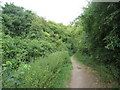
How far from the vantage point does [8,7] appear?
17.5 ft

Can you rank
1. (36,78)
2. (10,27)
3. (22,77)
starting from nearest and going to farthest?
1. (22,77)
2. (36,78)
3. (10,27)

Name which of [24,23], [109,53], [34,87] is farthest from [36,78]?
[24,23]

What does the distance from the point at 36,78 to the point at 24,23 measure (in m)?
4.88

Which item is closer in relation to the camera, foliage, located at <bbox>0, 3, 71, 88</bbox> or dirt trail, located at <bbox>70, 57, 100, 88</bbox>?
foliage, located at <bbox>0, 3, 71, 88</bbox>

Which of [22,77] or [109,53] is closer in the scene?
[22,77]

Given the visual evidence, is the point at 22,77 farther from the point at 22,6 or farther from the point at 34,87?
the point at 22,6

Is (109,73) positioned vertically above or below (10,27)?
below

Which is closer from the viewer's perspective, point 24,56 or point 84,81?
point 24,56

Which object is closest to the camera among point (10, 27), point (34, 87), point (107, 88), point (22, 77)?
point (22, 77)

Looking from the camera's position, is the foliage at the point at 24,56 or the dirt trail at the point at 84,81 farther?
the dirt trail at the point at 84,81

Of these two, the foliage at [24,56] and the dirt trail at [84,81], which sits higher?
the foliage at [24,56]

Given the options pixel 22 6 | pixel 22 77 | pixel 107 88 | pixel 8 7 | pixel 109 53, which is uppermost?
pixel 22 6

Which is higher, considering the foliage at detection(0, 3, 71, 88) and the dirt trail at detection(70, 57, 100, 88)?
the foliage at detection(0, 3, 71, 88)

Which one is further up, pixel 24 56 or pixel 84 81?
pixel 24 56
